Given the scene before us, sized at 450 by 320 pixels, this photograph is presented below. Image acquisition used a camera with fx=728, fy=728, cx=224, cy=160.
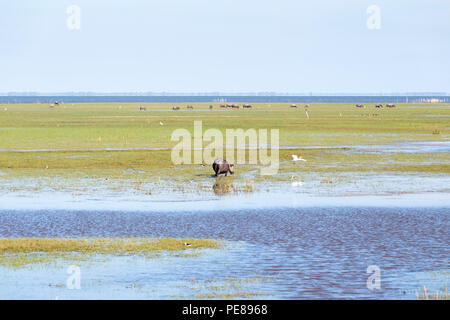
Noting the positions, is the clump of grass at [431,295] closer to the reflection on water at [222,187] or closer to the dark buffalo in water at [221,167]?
the reflection on water at [222,187]

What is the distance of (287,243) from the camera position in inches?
872

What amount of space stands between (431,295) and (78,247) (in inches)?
409

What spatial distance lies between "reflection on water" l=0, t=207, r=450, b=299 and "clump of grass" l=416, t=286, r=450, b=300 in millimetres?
291

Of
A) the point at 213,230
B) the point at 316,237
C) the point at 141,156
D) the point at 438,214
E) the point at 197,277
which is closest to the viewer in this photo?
the point at 197,277

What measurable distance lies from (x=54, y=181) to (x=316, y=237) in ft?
62.1

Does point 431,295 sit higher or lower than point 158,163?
lower

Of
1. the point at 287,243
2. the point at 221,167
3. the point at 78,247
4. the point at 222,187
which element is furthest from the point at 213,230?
the point at 221,167

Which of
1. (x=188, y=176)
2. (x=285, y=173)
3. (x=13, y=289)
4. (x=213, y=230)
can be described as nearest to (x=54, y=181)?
(x=188, y=176)

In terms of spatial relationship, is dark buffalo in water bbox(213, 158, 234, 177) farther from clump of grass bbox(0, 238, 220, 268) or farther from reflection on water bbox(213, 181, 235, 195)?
clump of grass bbox(0, 238, 220, 268)

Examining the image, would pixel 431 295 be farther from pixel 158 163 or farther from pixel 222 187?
pixel 158 163

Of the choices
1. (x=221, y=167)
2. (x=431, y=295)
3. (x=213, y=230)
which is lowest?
(x=431, y=295)

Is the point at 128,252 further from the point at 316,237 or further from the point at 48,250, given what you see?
the point at 316,237

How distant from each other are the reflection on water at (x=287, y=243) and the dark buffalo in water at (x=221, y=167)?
1083 cm

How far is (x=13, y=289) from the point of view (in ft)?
55.4
